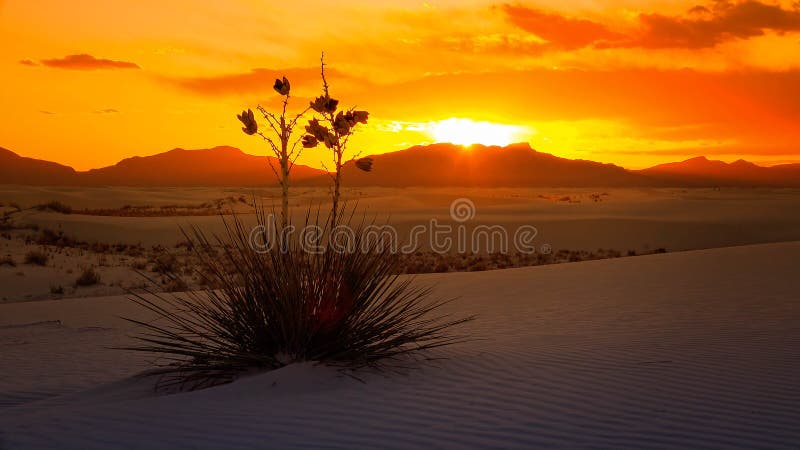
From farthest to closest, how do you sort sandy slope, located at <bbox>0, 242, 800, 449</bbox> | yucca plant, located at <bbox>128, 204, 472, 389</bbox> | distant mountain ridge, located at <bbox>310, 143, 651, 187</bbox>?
distant mountain ridge, located at <bbox>310, 143, 651, 187</bbox>, yucca plant, located at <bbox>128, 204, 472, 389</bbox>, sandy slope, located at <bbox>0, 242, 800, 449</bbox>

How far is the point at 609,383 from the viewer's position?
213 inches

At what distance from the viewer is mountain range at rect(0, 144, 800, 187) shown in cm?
14688

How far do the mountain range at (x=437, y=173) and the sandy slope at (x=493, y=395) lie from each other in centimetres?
12377

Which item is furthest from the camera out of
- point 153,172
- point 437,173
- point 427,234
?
point 153,172

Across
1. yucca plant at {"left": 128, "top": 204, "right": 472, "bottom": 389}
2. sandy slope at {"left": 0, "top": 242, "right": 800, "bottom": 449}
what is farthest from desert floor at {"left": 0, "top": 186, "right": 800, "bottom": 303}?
yucca plant at {"left": 128, "top": 204, "right": 472, "bottom": 389}

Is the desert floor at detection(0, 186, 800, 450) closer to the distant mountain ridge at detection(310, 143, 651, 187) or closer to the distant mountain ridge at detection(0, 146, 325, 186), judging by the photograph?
the distant mountain ridge at detection(310, 143, 651, 187)

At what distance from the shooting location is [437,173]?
149000 mm

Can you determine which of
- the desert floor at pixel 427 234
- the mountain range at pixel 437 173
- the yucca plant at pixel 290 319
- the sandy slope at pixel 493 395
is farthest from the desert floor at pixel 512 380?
the mountain range at pixel 437 173

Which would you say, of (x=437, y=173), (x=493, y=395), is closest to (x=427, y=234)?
(x=493, y=395)

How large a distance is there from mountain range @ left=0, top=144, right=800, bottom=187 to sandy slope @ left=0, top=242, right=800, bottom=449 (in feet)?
406

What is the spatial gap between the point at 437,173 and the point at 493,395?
144520 millimetres

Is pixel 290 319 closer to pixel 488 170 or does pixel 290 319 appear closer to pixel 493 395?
pixel 493 395

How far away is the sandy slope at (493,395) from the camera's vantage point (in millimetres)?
4258

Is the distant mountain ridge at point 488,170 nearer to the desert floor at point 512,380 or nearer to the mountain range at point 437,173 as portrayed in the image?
the mountain range at point 437,173
